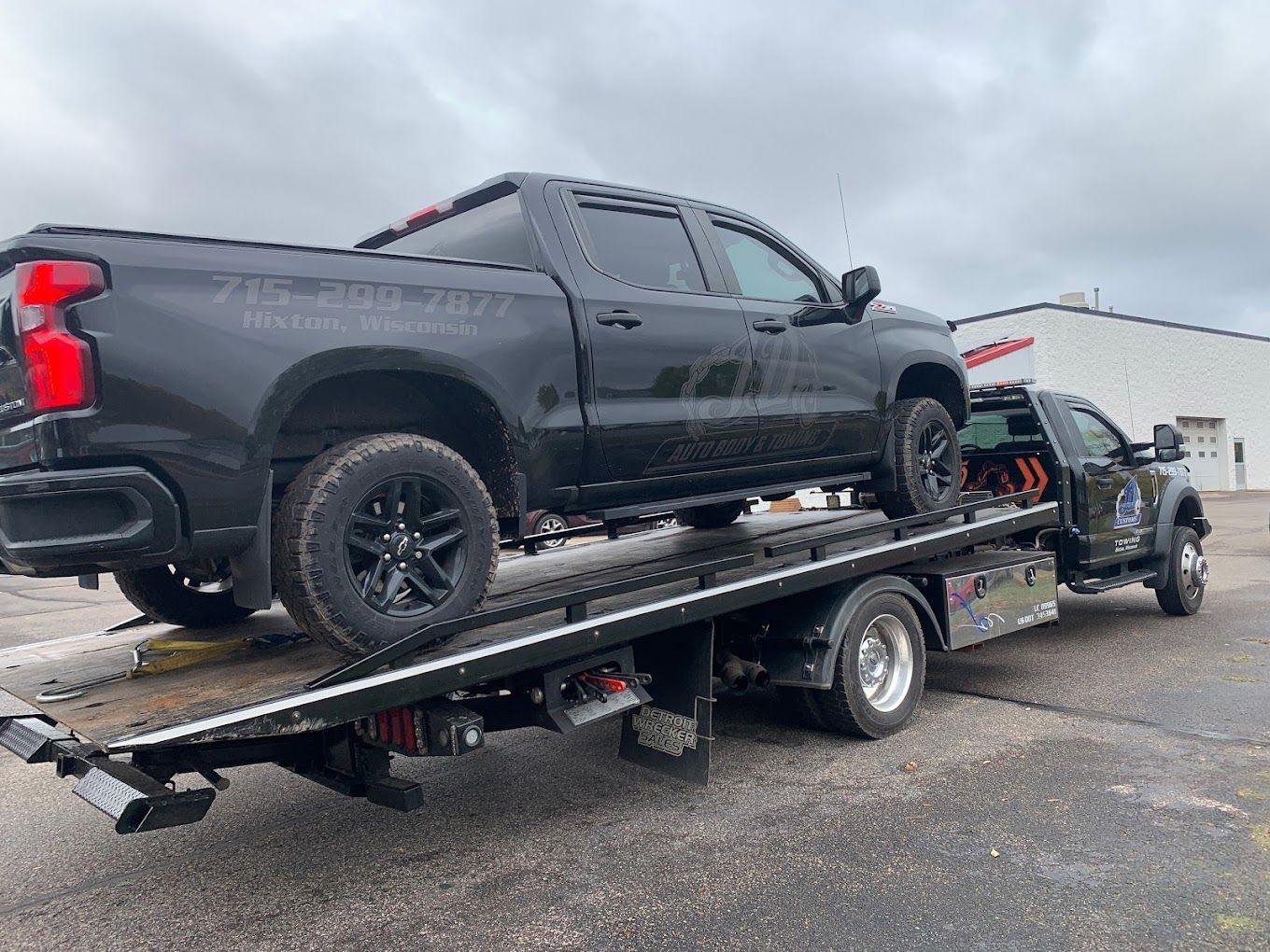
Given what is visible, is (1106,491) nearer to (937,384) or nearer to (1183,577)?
(1183,577)

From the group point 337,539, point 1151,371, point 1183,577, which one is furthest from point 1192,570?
point 1151,371

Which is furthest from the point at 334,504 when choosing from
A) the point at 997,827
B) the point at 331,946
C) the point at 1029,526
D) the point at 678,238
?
the point at 1029,526

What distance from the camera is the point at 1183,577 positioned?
8.22m

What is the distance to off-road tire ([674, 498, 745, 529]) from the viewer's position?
23.5ft

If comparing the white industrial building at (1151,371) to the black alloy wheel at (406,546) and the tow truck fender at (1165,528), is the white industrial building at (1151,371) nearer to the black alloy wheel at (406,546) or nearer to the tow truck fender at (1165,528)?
the tow truck fender at (1165,528)

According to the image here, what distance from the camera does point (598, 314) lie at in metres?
4.07

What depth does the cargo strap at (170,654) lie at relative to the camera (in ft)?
11.4

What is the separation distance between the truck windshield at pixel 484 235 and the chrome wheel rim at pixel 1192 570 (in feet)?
22.0

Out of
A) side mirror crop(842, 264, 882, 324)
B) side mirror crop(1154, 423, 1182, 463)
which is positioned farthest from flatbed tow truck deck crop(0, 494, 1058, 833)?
side mirror crop(1154, 423, 1182, 463)

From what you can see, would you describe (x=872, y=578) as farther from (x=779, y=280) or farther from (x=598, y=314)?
(x=598, y=314)

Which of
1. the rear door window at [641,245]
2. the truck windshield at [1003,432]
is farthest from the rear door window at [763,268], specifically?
the truck windshield at [1003,432]

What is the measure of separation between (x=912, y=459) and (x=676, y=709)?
2291 mm

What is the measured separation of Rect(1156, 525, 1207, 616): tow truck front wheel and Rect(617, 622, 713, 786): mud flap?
557 cm

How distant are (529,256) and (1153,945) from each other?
3.26 metres
